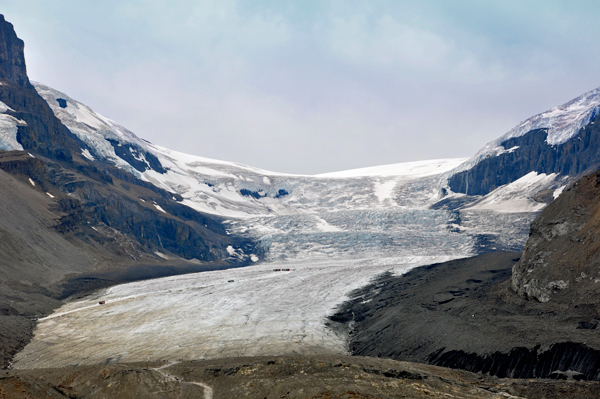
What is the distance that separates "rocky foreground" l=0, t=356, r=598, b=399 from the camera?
13773 millimetres

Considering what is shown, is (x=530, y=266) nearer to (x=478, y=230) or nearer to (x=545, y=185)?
(x=478, y=230)

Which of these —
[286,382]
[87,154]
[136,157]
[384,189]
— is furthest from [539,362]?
[136,157]

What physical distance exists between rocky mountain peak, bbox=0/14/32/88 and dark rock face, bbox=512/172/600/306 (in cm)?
10642

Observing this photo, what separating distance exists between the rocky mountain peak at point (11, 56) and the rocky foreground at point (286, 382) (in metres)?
101

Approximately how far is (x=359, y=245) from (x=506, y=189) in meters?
62.4

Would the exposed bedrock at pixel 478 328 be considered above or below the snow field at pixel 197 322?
above

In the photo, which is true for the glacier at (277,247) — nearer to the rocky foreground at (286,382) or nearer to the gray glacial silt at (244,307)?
the gray glacial silt at (244,307)

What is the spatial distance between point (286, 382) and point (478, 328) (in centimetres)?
1141

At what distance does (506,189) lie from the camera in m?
132

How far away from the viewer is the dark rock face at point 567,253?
23.6m

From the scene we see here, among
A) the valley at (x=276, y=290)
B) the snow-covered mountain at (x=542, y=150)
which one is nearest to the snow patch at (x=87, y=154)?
the valley at (x=276, y=290)

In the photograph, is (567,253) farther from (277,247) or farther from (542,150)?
(542,150)

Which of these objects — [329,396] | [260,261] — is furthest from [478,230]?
[329,396]

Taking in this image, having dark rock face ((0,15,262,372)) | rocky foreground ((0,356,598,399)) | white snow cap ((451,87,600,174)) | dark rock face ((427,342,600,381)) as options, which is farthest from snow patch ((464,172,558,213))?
rocky foreground ((0,356,598,399))
